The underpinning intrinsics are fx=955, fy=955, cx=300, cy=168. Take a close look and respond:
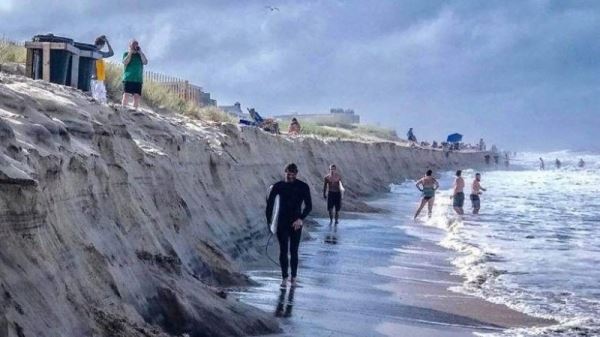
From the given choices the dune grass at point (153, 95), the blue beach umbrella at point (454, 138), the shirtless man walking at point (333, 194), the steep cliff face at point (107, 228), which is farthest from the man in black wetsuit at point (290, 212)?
the blue beach umbrella at point (454, 138)

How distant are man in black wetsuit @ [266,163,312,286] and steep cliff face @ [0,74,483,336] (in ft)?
2.84

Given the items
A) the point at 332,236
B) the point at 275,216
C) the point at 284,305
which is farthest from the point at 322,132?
the point at 284,305

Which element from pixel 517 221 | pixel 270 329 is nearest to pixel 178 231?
pixel 270 329

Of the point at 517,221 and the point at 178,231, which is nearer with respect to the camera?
the point at 178,231

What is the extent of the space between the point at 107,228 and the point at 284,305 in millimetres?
3127

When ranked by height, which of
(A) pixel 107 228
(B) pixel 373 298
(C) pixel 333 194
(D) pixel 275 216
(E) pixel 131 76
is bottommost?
(B) pixel 373 298

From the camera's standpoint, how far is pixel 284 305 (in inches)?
440

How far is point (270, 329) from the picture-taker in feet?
30.5

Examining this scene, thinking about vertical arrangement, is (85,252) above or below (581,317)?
above

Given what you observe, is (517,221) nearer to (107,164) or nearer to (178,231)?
(178,231)

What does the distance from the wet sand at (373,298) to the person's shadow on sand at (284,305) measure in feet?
0.04

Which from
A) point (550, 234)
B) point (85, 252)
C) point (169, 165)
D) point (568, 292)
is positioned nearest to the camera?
point (85, 252)

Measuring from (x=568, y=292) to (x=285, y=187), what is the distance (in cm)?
463

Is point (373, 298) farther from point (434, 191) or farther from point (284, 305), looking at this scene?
point (434, 191)
